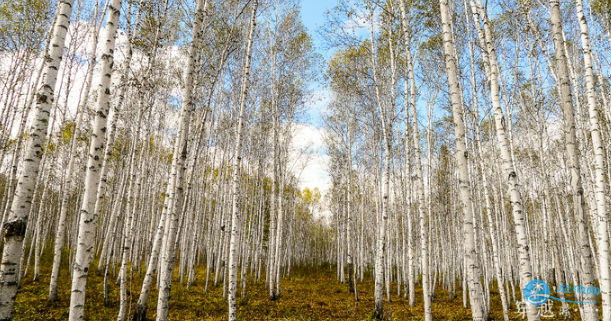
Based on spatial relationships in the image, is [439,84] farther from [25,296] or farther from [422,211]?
[25,296]

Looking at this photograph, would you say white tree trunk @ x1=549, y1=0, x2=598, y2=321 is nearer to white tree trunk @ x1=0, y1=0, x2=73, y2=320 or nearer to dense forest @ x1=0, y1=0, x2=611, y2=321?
dense forest @ x1=0, y1=0, x2=611, y2=321

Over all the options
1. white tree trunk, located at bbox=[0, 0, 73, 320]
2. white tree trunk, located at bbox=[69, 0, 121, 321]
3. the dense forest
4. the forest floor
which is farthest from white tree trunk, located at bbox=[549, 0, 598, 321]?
white tree trunk, located at bbox=[0, 0, 73, 320]

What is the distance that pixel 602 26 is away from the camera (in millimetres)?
10172

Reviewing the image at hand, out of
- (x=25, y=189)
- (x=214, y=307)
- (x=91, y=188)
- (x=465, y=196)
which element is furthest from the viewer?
(x=214, y=307)

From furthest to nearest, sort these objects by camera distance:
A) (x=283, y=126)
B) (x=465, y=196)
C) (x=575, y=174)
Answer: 1. (x=283, y=126)
2. (x=465, y=196)
3. (x=575, y=174)

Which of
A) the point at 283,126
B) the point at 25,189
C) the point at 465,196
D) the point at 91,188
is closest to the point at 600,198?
the point at 465,196

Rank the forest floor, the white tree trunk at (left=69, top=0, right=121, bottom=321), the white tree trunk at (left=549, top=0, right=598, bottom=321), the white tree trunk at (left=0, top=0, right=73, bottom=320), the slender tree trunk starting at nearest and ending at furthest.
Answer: the white tree trunk at (left=0, top=0, right=73, bottom=320)
the white tree trunk at (left=69, top=0, right=121, bottom=321)
the white tree trunk at (left=549, top=0, right=598, bottom=321)
the slender tree trunk
the forest floor

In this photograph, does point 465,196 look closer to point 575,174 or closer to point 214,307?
point 575,174

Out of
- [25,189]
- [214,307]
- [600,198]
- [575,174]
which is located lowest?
[214,307]

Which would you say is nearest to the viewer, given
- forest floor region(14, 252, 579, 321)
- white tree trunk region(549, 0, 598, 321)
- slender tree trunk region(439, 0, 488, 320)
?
white tree trunk region(549, 0, 598, 321)

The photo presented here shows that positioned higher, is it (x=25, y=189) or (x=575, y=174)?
(x=575, y=174)

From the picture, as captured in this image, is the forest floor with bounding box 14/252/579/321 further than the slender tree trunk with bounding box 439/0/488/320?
Yes

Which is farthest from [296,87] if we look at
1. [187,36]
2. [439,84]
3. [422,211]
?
A: [422,211]

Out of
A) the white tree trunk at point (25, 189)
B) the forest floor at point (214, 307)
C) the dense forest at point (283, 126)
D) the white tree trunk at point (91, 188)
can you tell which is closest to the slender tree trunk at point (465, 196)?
the dense forest at point (283, 126)
